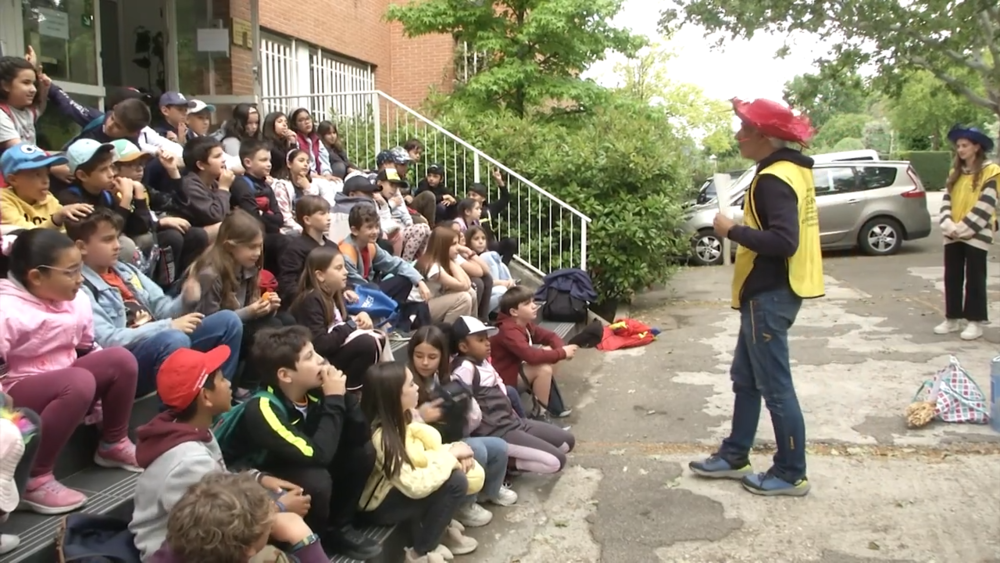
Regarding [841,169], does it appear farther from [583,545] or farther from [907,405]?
[583,545]

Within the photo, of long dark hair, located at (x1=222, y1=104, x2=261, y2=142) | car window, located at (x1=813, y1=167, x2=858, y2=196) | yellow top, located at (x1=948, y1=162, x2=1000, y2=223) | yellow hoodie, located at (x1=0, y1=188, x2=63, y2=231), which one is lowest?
yellow hoodie, located at (x1=0, y1=188, x2=63, y2=231)

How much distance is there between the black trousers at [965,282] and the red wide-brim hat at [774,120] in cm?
433

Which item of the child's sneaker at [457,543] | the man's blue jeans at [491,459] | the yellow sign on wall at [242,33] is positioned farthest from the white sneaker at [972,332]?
the yellow sign on wall at [242,33]

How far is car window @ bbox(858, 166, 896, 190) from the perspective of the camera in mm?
14367

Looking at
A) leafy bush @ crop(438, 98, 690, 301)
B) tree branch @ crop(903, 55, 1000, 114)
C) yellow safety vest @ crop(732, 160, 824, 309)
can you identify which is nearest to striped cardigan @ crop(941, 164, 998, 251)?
leafy bush @ crop(438, 98, 690, 301)

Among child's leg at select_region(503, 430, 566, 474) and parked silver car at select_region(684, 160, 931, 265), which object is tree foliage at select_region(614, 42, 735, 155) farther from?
child's leg at select_region(503, 430, 566, 474)

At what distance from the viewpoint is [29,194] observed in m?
4.27

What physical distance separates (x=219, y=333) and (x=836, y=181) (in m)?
12.6

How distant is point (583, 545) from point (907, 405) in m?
3.13

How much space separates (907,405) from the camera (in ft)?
19.7

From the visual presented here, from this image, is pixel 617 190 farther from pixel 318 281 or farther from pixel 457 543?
pixel 457 543

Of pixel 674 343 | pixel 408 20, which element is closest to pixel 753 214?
pixel 674 343

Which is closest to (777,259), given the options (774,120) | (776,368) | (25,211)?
(776,368)

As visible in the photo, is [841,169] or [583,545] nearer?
[583,545]
